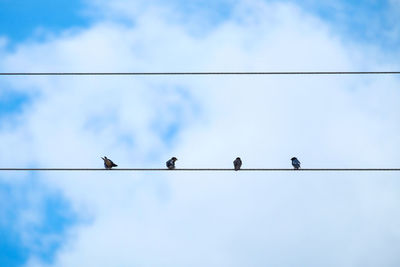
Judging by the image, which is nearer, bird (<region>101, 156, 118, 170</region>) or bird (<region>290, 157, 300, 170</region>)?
bird (<region>101, 156, 118, 170</region>)

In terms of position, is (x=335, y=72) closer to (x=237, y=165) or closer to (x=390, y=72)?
(x=390, y=72)

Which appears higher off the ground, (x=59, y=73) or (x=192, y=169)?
(x=59, y=73)

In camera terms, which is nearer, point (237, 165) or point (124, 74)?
point (124, 74)

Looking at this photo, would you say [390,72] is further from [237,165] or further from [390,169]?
[237,165]

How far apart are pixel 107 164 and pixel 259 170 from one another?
7876mm

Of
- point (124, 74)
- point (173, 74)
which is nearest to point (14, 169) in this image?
point (124, 74)

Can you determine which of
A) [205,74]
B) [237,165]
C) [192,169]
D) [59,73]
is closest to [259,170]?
[192,169]

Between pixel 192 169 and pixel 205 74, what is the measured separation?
188 cm

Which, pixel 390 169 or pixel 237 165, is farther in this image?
pixel 237 165

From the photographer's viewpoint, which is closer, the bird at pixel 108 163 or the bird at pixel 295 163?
the bird at pixel 108 163

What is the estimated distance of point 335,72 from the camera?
37.7 feet

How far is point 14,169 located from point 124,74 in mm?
2879

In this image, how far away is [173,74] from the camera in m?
11.6

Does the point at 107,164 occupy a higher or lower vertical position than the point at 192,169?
higher
